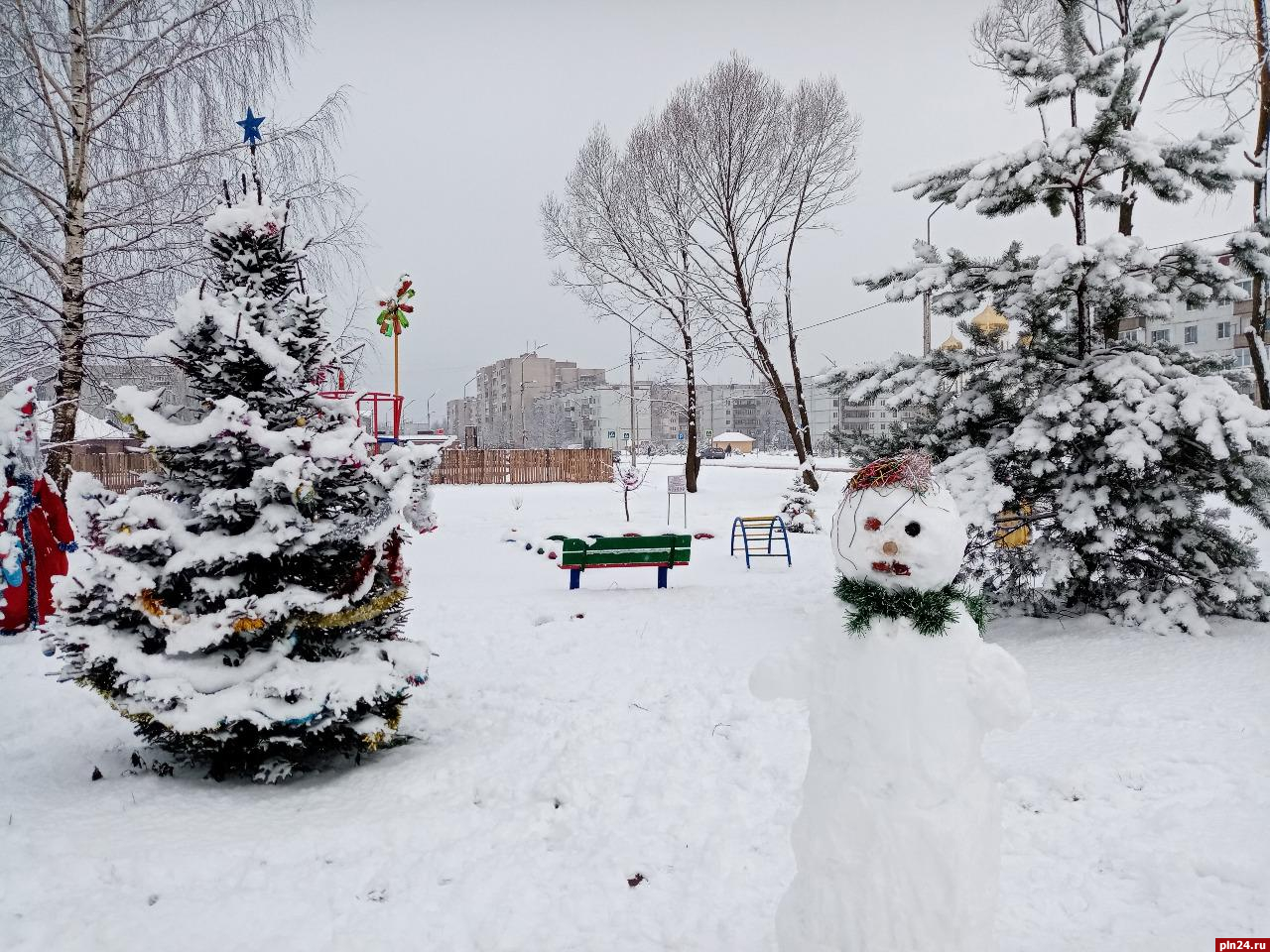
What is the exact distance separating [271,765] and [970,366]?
688 cm

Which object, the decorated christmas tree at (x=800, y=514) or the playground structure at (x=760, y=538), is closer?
the playground structure at (x=760, y=538)

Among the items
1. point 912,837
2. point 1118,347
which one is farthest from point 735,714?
point 1118,347

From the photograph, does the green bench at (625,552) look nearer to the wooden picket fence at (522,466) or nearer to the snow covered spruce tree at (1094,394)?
the snow covered spruce tree at (1094,394)

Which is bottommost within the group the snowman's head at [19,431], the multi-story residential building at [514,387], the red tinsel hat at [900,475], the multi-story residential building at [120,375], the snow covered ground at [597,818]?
the snow covered ground at [597,818]

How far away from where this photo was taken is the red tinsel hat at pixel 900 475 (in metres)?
2.70

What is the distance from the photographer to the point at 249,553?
13.6ft

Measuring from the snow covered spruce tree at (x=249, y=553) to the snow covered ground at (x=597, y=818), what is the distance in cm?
54

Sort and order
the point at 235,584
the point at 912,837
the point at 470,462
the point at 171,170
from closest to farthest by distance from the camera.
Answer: the point at 912,837 < the point at 235,584 < the point at 171,170 < the point at 470,462

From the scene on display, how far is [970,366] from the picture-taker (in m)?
7.27

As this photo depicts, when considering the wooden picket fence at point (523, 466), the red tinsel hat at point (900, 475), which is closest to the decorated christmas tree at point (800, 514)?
the red tinsel hat at point (900, 475)

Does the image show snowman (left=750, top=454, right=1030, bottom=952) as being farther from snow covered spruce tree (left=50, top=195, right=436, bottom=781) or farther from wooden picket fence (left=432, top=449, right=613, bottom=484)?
wooden picket fence (left=432, top=449, right=613, bottom=484)

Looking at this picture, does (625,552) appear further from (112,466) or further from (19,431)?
(112,466)

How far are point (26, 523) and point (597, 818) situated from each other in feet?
22.8

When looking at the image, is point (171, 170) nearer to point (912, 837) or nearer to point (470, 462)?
point (912, 837)
